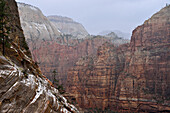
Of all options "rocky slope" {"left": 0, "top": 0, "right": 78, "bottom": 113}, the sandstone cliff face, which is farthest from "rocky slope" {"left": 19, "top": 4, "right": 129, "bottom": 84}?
"rocky slope" {"left": 0, "top": 0, "right": 78, "bottom": 113}

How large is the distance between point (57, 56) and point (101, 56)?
33.4m

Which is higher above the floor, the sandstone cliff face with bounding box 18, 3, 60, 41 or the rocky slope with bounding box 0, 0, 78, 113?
the sandstone cliff face with bounding box 18, 3, 60, 41

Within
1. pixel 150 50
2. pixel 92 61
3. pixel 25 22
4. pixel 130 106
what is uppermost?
pixel 25 22

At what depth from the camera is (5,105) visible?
14031mm

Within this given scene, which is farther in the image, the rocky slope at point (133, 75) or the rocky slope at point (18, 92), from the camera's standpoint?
the rocky slope at point (133, 75)

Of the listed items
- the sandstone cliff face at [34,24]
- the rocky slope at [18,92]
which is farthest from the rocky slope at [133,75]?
the sandstone cliff face at [34,24]

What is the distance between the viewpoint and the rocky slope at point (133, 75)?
56.0 meters

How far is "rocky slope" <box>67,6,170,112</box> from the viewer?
56.0 m

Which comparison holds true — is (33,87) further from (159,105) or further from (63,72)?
(63,72)

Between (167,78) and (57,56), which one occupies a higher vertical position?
(57,56)

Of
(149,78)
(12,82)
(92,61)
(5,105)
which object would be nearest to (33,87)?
(12,82)

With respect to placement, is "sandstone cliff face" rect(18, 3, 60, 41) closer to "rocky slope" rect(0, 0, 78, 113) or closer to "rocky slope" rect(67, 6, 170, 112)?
"rocky slope" rect(67, 6, 170, 112)

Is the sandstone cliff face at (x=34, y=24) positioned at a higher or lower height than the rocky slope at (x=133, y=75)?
higher

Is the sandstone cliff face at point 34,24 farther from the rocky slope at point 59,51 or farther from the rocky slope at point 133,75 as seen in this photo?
the rocky slope at point 133,75
